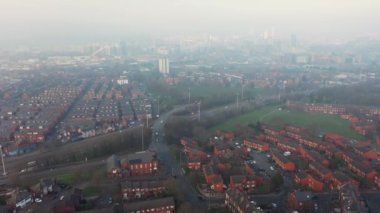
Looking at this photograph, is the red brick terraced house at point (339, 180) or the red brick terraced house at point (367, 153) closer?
the red brick terraced house at point (339, 180)

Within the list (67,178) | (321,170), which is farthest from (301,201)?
(67,178)

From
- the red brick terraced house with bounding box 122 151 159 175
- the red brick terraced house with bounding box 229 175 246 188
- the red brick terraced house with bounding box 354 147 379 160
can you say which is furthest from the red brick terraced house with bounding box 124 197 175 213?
the red brick terraced house with bounding box 354 147 379 160

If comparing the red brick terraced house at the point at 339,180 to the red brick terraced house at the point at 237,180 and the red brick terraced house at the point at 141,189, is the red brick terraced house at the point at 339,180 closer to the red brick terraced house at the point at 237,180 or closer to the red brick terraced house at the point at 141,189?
the red brick terraced house at the point at 237,180

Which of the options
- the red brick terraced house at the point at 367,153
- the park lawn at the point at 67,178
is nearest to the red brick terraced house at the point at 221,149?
the red brick terraced house at the point at 367,153

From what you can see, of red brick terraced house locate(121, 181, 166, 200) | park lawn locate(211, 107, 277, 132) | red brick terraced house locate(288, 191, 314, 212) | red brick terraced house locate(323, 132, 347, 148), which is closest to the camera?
red brick terraced house locate(288, 191, 314, 212)

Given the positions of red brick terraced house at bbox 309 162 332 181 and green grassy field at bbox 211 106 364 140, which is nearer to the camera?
red brick terraced house at bbox 309 162 332 181

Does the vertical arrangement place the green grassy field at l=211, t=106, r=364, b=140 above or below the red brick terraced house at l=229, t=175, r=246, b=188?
above

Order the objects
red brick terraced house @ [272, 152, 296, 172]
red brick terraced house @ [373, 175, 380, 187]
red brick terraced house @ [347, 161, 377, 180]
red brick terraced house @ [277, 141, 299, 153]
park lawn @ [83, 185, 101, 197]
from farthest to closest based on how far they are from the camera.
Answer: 1. red brick terraced house @ [277, 141, 299, 153]
2. red brick terraced house @ [272, 152, 296, 172]
3. red brick terraced house @ [347, 161, 377, 180]
4. red brick terraced house @ [373, 175, 380, 187]
5. park lawn @ [83, 185, 101, 197]

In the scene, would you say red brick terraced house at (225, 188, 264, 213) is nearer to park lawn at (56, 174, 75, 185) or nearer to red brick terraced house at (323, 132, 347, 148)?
park lawn at (56, 174, 75, 185)

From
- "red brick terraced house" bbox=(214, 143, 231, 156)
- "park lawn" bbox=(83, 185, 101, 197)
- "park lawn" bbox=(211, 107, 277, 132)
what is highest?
"park lawn" bbox=(211, 107, 277, 132)

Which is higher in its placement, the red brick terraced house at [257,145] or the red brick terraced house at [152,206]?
the red brick terraced house at [257,145]
